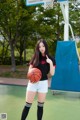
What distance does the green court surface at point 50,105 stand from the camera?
19.2 feet

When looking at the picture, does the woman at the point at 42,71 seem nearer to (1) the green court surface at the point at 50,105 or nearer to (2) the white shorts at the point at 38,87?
(2) the white shorts at the point at 38,87

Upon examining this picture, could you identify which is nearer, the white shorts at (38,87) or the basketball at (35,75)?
the basketball at (35,75)

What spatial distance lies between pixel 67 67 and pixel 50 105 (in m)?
1.47

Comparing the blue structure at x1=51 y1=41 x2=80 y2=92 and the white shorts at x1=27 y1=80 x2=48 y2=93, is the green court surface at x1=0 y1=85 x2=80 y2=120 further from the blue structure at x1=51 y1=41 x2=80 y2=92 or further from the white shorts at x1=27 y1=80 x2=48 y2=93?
the white shorts at x1=27 y1=80 x2=48 y2=93

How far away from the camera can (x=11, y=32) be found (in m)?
15.2

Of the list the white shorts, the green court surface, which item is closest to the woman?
the white shorts

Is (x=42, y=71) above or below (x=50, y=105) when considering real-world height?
above

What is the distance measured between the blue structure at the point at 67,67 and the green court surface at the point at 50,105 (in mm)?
337

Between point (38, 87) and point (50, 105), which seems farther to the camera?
point (50, 105)

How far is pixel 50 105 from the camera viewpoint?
702 cm

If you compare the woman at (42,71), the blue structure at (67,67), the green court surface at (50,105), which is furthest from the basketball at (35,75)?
the blue structure at (67,67)

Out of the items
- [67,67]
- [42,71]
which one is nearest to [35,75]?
[42,71]

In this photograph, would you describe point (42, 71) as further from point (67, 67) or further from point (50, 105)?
point (67, 67)

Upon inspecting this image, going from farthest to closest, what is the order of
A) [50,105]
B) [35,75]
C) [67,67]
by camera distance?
[67,67]
[50,105]
[35,75]
